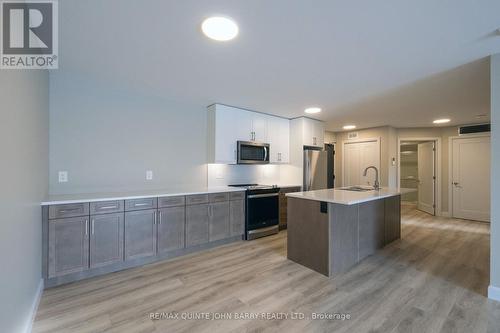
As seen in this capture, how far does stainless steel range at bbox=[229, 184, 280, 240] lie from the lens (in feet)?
12.5

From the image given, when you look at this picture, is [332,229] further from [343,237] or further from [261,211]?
[261,211]

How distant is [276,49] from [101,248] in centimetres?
280

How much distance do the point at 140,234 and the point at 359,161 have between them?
586 centimetres

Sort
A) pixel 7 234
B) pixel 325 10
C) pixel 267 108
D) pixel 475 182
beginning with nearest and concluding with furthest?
pixel 7 234 < pixel 325 10 < pixel 267 108 < pixel 475 182

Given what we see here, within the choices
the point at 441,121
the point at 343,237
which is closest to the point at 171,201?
the point at 343,237

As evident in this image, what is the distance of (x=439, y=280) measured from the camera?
2.47 metres

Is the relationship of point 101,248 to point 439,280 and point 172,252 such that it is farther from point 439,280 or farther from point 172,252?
point 439,280

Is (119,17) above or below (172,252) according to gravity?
above

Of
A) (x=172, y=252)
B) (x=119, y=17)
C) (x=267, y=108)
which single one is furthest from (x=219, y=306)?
(x=267, y=108)

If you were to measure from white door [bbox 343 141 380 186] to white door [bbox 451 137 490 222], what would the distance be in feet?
5.87

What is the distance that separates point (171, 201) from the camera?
299cm

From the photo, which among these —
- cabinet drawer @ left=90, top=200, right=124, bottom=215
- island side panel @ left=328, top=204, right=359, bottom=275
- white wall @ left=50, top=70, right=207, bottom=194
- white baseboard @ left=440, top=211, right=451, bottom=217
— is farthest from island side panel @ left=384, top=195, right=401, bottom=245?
cabinet drawer @ left=90, top=200, right=124, bottom=215

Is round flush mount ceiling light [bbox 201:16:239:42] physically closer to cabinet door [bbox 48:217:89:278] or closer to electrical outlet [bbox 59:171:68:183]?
cabinet door [bbox 48:217:89:278]

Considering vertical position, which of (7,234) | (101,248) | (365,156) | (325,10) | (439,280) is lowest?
(439,280)
